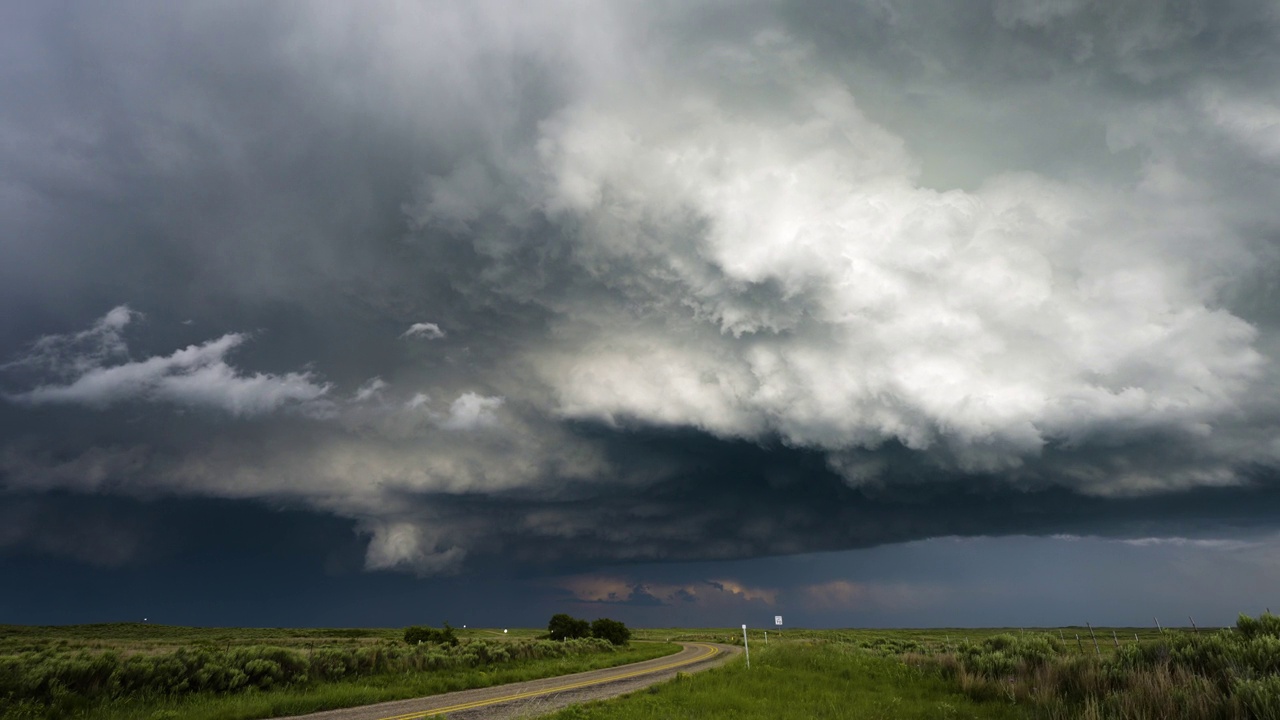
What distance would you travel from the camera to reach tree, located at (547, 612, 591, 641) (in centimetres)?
7006

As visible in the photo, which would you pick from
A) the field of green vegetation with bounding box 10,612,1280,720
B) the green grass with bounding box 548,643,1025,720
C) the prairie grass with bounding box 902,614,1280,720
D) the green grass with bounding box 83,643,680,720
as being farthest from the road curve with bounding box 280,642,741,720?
the prairie grass with bounding box 902,614,1280,720

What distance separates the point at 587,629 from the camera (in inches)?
2800

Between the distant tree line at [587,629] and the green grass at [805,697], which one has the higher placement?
the green grass at [805,697]

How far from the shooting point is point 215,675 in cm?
2092

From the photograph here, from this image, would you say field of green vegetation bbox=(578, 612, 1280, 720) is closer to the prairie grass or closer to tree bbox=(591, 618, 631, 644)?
the prairie grass

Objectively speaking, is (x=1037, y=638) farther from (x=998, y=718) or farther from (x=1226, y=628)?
(x=998, y=718)

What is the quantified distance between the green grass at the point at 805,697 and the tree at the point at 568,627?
46.7m

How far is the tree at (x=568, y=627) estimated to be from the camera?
70.1m

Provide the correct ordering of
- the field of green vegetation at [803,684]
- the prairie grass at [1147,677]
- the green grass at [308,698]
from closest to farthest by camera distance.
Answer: the prairie grass at [1147,677] < the field of green vegetation at [803,684] < the green grass at [308,698]

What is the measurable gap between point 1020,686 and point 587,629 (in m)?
60.4

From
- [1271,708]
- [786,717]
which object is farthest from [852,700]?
Result: [1271,708]

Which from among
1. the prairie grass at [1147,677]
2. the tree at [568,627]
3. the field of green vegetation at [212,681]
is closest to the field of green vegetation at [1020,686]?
the prairie grass at [1147,677]

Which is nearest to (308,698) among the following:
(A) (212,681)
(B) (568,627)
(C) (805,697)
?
(A) (212,681)

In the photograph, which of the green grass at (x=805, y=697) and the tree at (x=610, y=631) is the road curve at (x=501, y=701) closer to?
the green grass at (x=805, y=697)
